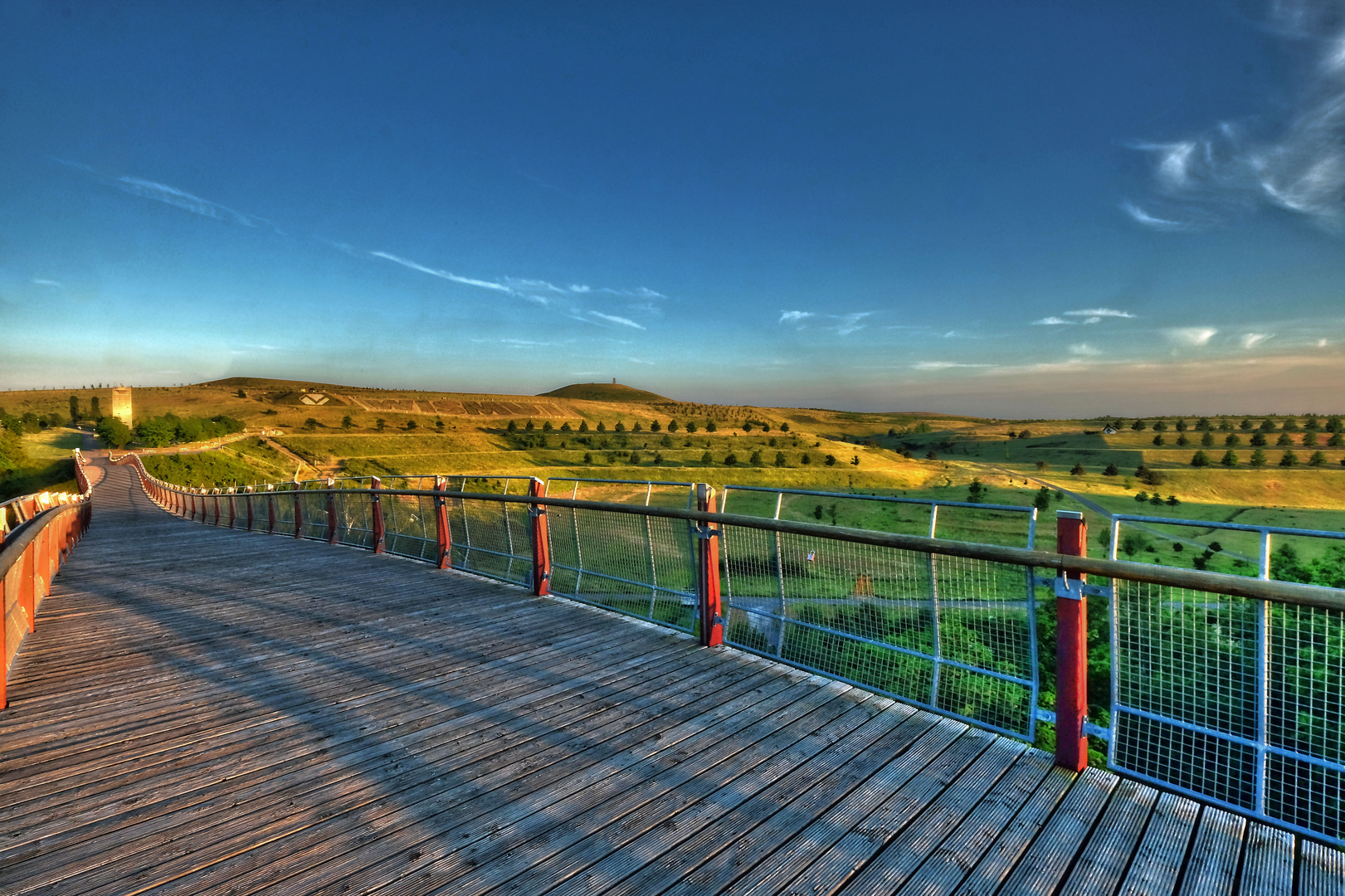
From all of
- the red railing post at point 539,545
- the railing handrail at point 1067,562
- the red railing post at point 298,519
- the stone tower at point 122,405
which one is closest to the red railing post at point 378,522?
the red railing post at point 539,545

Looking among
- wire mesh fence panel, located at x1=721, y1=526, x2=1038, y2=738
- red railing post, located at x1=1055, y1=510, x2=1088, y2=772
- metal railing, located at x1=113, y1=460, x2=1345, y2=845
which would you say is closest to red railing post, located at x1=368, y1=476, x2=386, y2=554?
metal railing, located at x1=113, y1=460, x2=1345, y2=845

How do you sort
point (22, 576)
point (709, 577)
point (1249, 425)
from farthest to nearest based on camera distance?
point (1249, 425), point (22, 576), point (709, 577)

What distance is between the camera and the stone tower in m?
113

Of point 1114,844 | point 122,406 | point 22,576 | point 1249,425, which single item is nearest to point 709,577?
point 1114,844

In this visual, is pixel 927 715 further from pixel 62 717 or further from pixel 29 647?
pixel 29 647

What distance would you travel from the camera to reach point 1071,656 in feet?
10.8

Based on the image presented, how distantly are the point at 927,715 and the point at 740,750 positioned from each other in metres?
1.29

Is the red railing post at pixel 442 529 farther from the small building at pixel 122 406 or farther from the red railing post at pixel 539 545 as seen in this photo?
the small building at pixel 122 406

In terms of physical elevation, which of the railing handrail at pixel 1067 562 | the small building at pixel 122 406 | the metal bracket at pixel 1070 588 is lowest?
the metal bracket at pixel 1070 588

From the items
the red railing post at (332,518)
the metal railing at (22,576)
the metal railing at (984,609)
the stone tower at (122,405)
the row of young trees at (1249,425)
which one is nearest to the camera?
the metal railing at (984,609)

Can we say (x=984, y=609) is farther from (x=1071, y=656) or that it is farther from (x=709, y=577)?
(x=709, y=577)

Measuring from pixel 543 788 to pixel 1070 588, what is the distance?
2.92 m

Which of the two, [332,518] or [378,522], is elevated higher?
[378,522]

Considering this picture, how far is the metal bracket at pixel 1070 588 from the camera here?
3227 mm
